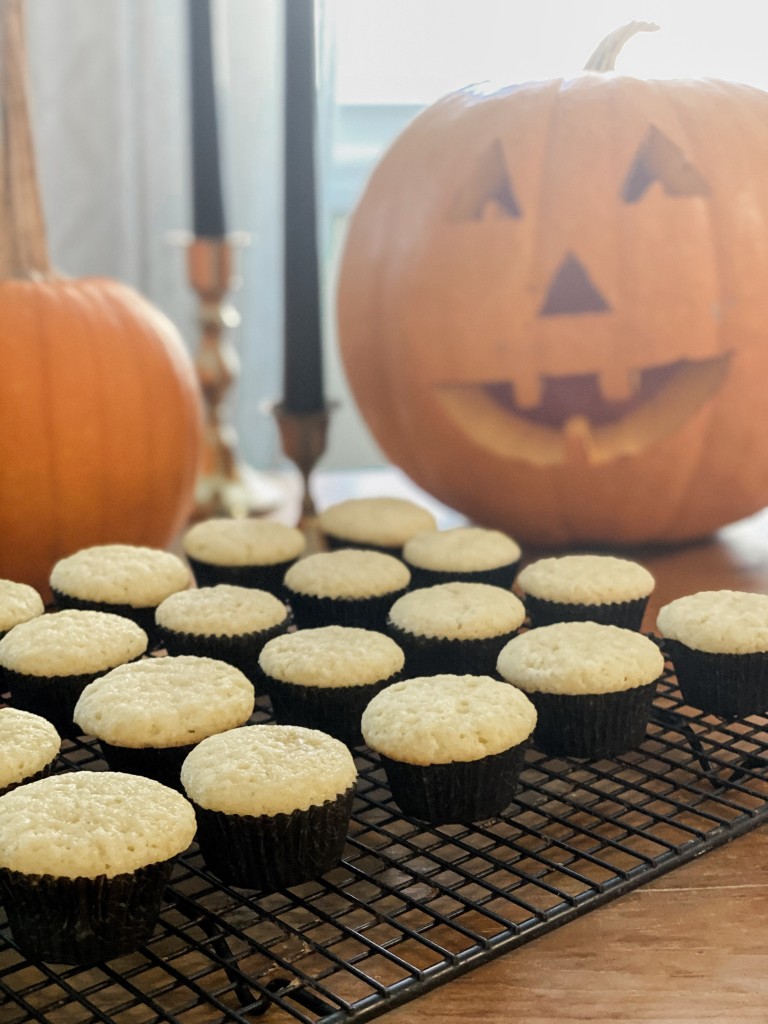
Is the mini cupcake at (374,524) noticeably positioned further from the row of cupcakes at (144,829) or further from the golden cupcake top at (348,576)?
the row of cupcakes at (144,829)

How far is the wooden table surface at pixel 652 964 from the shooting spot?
2.51ft

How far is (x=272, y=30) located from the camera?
8.58 feet

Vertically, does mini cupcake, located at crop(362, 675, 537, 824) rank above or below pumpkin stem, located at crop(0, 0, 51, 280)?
below

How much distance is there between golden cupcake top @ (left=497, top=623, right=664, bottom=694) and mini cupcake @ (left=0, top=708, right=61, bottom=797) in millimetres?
407

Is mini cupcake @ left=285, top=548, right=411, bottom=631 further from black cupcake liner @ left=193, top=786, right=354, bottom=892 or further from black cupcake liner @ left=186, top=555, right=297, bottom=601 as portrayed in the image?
black cupcake liner @ left=193, top=786, right=354, bottom=892

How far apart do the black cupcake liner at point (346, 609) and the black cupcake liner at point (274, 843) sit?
0.46 metres

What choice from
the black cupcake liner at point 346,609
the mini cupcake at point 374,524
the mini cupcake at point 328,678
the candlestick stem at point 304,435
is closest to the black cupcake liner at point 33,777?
the mini cupcake at point 328,678

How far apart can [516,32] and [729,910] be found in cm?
225

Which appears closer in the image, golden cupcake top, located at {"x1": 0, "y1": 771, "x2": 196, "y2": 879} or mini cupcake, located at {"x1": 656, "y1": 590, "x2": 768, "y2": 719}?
golden cupcake top, located at {"x1": 0, "y1": 771, "x2": 196, "y2": 879}

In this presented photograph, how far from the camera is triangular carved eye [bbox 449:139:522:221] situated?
1.71m

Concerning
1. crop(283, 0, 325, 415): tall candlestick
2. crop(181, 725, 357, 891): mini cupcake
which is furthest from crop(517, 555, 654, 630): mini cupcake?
crop(283, 0, 325, 415): tall candlestick

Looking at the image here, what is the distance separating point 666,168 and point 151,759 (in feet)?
3.53

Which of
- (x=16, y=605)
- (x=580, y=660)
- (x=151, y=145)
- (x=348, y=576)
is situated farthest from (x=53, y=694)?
(x=151, y=145)

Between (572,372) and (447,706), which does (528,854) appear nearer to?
(447,706)
